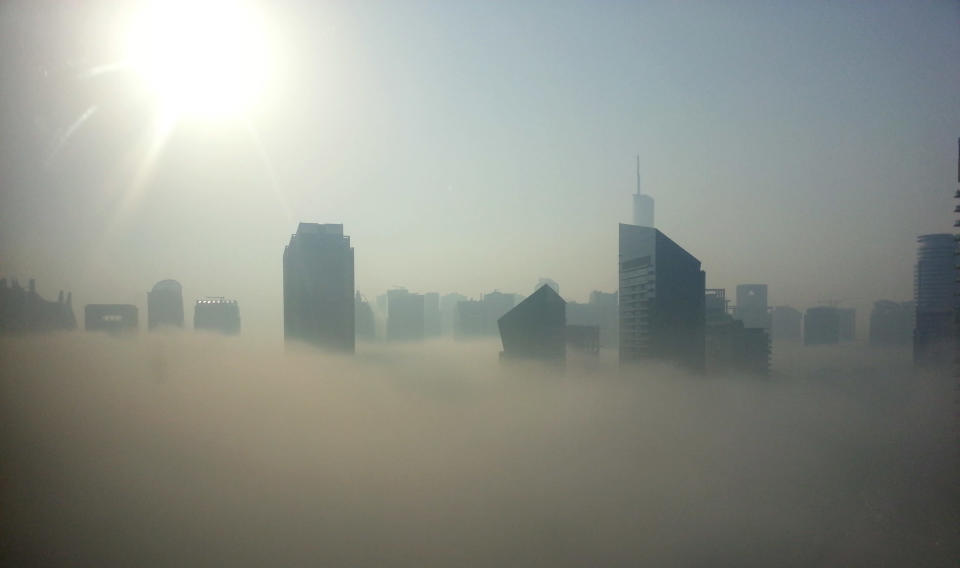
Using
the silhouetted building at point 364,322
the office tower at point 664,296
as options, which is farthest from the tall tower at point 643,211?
the silhouetted building at point 364,322

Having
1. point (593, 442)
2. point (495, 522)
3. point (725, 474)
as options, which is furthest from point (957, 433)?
point (495, 522)

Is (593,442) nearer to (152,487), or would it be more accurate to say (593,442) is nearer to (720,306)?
(720,306)

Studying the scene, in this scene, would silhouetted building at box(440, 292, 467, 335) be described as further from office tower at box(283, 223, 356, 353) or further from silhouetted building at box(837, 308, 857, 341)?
silhouetted building at box(837, 308, 857, 341)

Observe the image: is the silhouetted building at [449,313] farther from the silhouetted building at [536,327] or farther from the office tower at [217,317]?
the office tower at [217,317]

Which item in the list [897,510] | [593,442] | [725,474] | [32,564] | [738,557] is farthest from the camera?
[593,442]

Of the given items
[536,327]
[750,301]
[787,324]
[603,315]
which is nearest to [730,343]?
[750,301]

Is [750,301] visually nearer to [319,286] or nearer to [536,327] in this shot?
[536,327]
